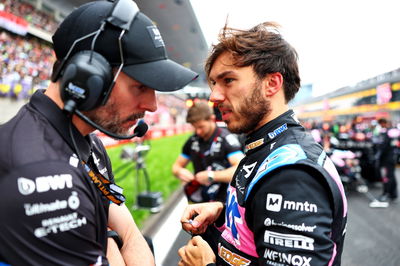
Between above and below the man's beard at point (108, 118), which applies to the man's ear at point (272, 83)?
above

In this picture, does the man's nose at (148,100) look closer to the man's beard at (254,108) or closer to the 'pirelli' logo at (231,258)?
the man's beard at (254,108)

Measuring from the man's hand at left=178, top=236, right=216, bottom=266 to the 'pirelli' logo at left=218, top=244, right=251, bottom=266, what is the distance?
0.04 meters

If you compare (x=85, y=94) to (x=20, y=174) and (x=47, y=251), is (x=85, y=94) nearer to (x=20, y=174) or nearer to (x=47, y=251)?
(x=20, y=174)

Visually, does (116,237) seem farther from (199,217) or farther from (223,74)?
(223,74)

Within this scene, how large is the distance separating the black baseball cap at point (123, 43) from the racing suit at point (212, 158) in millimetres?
2143

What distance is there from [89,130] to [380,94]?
78.3ft

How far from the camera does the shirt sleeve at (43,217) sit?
2.42ft

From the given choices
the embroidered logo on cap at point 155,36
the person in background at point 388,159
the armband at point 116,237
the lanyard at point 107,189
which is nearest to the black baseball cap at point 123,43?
the embroidered logo on cap at point 155,36

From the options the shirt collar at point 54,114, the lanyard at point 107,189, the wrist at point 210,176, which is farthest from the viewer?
the wrist at point 210,176

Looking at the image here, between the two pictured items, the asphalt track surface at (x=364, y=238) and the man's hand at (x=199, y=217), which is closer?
the man's hand at (x=199, y=217)

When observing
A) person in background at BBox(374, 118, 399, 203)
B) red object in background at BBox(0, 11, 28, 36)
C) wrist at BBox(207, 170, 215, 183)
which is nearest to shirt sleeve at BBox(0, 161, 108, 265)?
wrist at BBox(207, 170, 215, 183)

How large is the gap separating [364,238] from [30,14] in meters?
17.2

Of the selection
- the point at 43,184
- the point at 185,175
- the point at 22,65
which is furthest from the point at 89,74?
the point at 22,65

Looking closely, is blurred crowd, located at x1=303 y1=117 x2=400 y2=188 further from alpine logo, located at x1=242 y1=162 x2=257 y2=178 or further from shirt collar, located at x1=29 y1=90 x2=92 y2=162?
shirt collar, located at x1=29 y1=90 x2=92 y2=162
